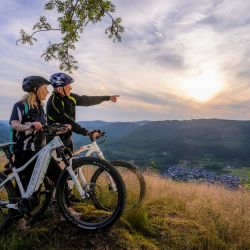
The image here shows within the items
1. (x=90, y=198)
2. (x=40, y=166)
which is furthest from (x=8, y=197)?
(x=90, y=198)

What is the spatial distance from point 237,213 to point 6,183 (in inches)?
168

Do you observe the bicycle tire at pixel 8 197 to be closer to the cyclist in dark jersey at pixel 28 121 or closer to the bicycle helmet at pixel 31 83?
the cyclist in dark jersey at pixel 28 121

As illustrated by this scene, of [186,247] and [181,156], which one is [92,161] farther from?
[181,156]

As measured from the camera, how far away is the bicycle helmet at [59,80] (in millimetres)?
6793

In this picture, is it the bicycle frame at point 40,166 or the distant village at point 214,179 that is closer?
the bicycle frame at point 40,166

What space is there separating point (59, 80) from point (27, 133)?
1.35 meters

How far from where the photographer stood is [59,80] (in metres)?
6.79

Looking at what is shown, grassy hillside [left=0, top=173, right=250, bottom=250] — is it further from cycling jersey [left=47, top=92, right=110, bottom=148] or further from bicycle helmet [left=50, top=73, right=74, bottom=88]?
bicycle helmet [left=50, top=73, right=74, bottom=88]

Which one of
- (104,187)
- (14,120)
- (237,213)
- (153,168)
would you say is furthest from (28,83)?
(153,168)

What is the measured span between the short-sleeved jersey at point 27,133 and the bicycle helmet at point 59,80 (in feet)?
2.52

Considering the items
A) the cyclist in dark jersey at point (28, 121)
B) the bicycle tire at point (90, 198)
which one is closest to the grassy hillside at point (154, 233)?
the bicycle tire at point (90, 198)

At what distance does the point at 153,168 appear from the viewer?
15133 millimetres

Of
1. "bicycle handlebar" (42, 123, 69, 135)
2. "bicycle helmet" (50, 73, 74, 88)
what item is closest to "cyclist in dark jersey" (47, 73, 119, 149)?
"bicycle helmet" (50, 73, 74, 88)

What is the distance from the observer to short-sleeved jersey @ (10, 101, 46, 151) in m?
5.86
